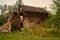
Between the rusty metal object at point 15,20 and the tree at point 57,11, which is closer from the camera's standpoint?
the tree at point 57,11

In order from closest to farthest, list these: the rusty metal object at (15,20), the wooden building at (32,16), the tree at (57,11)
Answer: the tree at (57,11) → the rusty metal object at (15,20) → the wooden building at (32,16)

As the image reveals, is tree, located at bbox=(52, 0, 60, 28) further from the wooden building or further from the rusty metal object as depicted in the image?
the rusty metal object

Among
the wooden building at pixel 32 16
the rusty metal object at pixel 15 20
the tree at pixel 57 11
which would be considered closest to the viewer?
the tree at pixel 57 11

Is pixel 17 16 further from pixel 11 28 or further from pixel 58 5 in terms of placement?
pixel 58 5

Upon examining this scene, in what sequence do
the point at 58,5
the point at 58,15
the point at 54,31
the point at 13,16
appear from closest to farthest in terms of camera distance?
the point at 54,31, the point at 58,15, the point at 58,5, the point at 13,16

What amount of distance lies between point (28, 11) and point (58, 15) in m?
11.2

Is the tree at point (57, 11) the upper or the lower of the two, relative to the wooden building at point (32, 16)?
upper

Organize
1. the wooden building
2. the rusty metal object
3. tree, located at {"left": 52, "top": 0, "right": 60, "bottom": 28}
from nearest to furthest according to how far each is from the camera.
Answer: tree, located at {"left": 52, "top": 0, "right": 60, "bottom": 28} < the rusty metal object < the wooden building

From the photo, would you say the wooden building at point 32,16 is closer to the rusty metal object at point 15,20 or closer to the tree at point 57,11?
the rusty metal object at point 15,20

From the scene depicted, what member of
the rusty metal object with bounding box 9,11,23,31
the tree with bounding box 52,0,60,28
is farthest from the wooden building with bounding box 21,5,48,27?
the tree with bounding box 52,0,60,28

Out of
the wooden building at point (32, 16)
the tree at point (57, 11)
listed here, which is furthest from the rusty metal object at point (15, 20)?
the tree at point (57, 11)

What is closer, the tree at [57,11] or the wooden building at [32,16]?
the tree at [57,11]

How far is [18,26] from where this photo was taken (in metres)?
33.6

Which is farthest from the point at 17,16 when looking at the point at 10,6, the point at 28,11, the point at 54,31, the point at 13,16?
the point at 10,6
